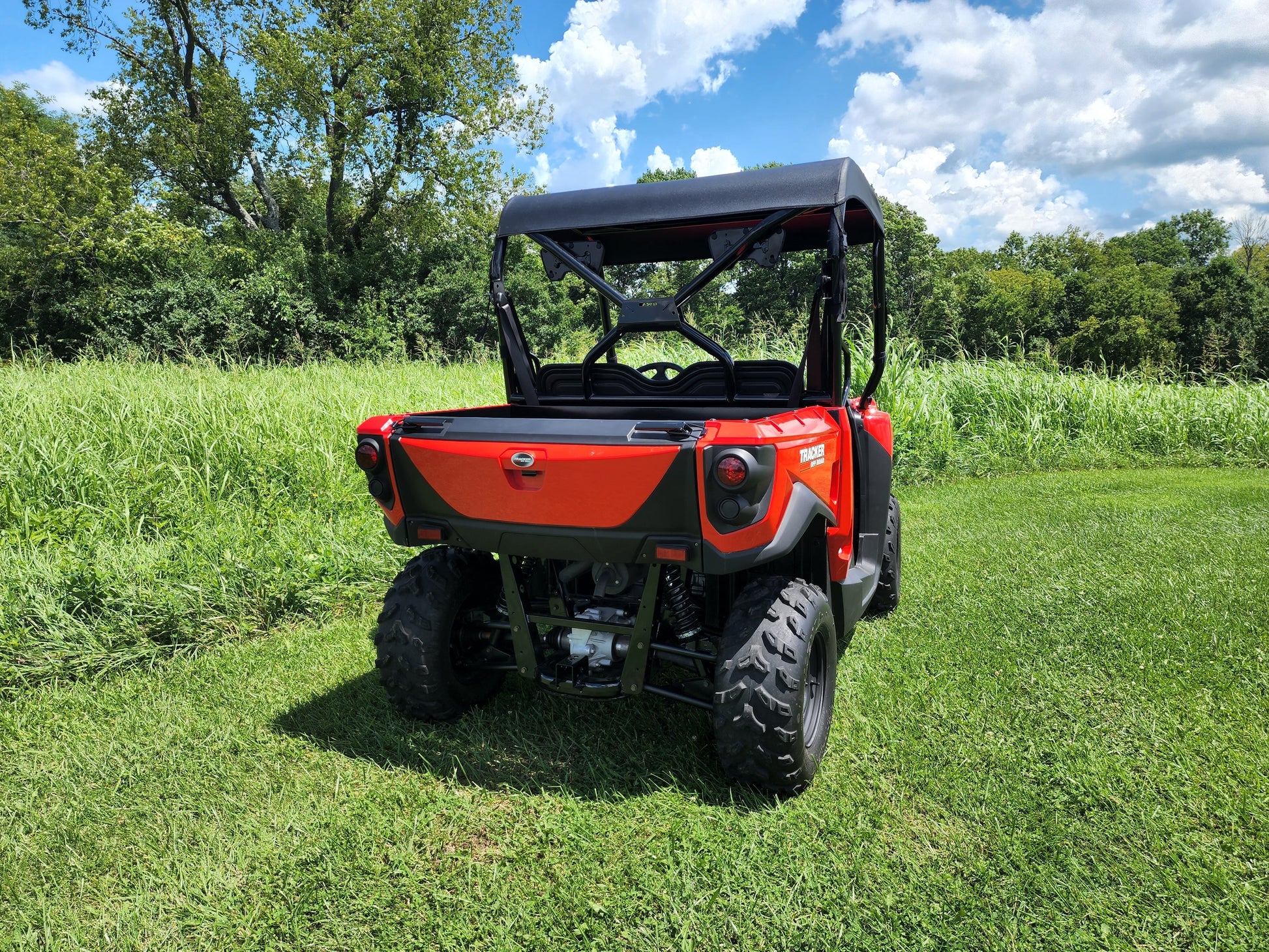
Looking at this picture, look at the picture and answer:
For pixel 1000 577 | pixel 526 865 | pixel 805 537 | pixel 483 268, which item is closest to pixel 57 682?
pixel 526 865

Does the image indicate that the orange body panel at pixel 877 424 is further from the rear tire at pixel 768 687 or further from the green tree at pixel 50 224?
the green tree at pixel 50 224

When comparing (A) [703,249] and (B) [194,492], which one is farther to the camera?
(B) [194,492]

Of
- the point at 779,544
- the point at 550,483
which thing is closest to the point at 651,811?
the point at 779,544

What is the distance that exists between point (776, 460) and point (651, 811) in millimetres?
1169

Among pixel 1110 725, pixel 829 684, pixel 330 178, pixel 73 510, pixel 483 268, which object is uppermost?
pixel 330 178

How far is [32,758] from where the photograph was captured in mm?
2941

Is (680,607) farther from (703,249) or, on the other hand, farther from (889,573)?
(703,249)

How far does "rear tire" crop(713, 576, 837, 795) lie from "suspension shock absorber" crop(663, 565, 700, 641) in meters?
0.19

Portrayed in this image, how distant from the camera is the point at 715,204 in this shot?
2.77 metres

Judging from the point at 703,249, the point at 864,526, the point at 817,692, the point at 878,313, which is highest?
the point at 703,249

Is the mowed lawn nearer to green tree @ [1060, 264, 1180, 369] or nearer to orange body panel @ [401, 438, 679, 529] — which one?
orange body panel @ [401, 438, 679, 529]

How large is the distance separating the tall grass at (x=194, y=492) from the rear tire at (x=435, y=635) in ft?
5.01

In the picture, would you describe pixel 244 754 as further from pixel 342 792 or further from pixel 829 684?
pixel 829 684

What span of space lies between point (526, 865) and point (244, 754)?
1262mm
